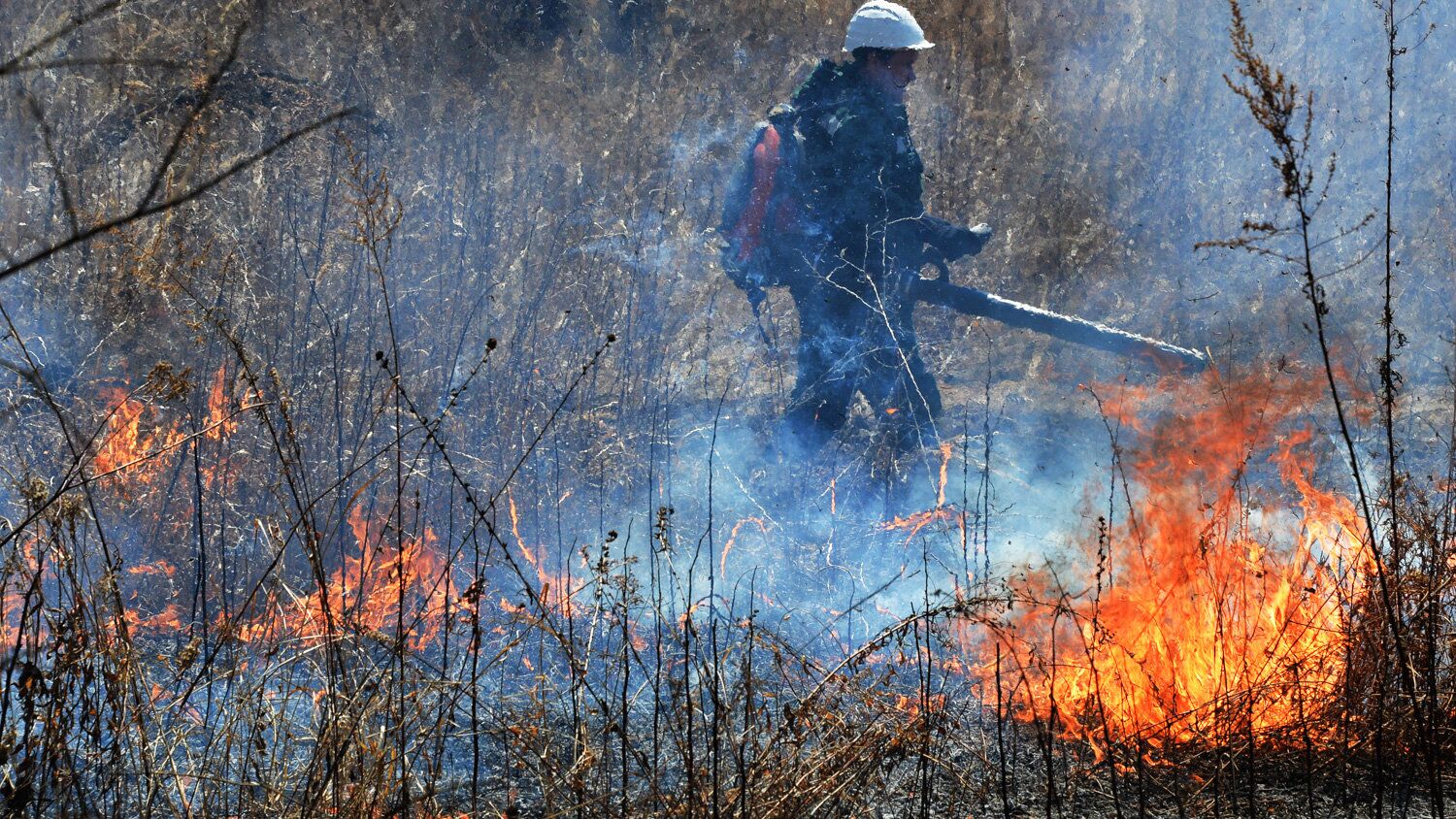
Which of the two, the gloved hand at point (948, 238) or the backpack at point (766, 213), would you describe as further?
the backpack at point (766, 213)

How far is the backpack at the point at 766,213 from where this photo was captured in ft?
26.6

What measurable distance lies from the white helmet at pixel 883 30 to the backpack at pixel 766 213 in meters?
0.72

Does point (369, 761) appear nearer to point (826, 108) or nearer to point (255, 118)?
point (826, 108)

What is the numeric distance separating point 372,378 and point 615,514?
195cm

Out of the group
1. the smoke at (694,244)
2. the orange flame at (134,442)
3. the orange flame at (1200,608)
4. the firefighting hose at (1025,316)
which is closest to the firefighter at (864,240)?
the firefighting hose at (1025,316)

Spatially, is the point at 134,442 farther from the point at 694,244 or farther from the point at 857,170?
the point at 857,170

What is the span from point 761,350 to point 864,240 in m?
1.34

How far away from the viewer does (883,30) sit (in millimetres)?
7793

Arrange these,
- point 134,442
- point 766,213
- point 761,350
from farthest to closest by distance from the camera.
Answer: point 761,350 < point 766,213 < point 134,442

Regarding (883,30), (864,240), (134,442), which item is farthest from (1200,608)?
(134,442)

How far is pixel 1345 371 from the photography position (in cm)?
913

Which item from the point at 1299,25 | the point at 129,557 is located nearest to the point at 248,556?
the point at 129,557

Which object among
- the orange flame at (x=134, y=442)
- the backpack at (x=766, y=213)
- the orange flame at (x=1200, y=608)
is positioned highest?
the backpack at (x=766, y=213)

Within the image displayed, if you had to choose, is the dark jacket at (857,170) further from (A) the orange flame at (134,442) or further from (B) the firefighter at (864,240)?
(A) the orange flame at (134,442)
